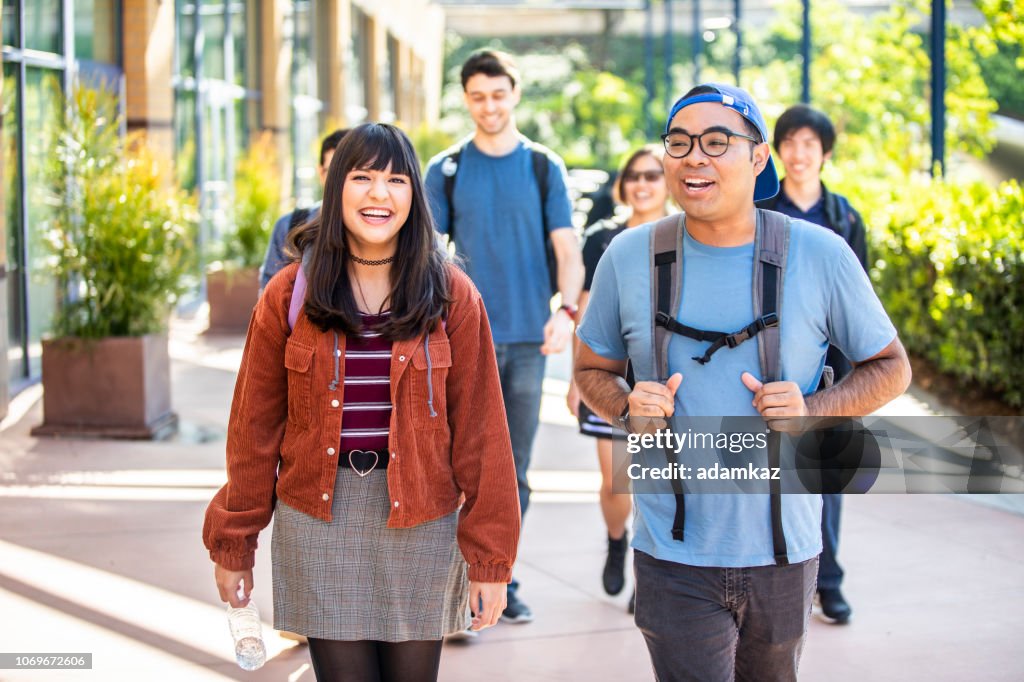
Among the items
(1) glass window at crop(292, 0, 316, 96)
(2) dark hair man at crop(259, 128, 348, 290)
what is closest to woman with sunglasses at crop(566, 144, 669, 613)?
(2) dark hair man at crop(259, 128, 348, 290)

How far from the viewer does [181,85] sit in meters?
15.2

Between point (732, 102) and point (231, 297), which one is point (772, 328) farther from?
point (231, 297)

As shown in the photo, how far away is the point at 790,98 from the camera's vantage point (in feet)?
102

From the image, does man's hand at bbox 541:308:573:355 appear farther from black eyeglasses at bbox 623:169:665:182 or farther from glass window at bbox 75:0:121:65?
glass window at bbox 75:0:121:65

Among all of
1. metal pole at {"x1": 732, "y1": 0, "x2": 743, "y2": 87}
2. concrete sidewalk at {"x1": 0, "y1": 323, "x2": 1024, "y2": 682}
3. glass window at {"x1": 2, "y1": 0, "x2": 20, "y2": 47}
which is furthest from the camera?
metal pole at {"x1": 732, "y1": 0, "x2": 743, "y2": 87}

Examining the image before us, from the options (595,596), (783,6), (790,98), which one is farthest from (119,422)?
(790,98)

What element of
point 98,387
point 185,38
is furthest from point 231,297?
point 98,387

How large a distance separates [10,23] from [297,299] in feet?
27.7

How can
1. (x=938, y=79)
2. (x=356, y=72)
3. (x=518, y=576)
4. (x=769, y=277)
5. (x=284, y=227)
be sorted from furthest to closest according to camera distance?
1. (x=356, y=72)
2. (x=938, y=79)
3. (x=518, y=576)
4. (x=284, y=227)
5. (x=769, y=277)

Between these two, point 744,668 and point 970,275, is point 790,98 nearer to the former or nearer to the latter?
point 970,275

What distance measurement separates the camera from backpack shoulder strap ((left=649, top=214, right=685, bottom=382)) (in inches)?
108

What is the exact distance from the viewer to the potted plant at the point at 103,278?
8.35m

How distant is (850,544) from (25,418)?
19.0 feet

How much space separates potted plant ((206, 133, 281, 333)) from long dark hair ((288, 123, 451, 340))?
35.9 feet
